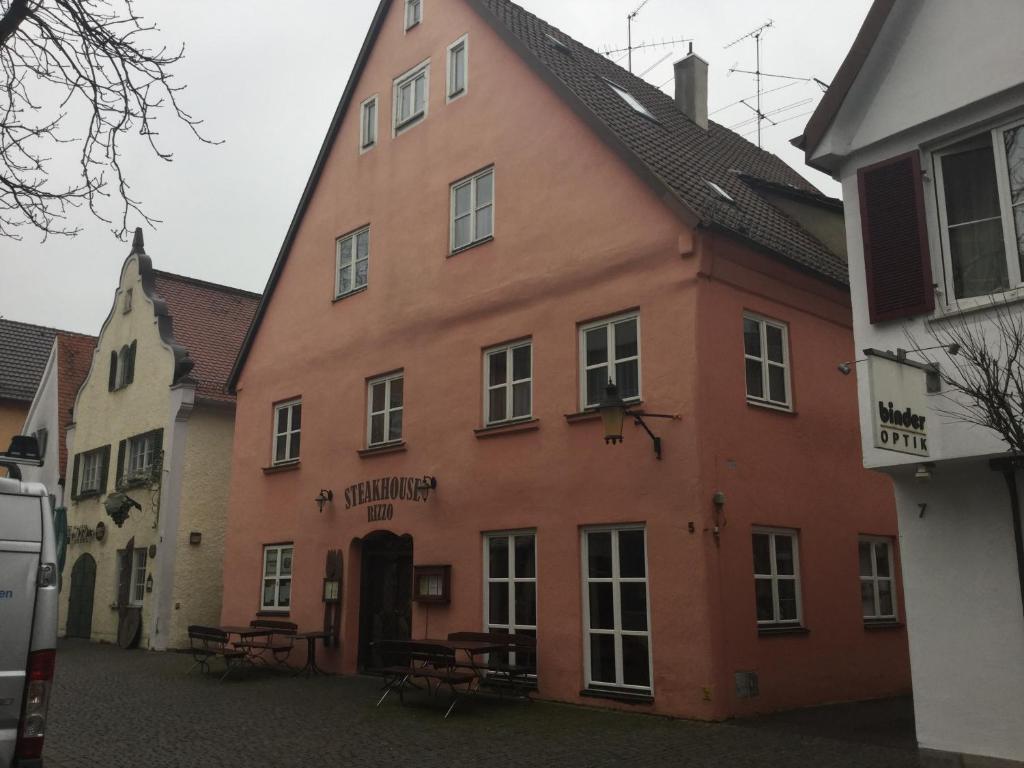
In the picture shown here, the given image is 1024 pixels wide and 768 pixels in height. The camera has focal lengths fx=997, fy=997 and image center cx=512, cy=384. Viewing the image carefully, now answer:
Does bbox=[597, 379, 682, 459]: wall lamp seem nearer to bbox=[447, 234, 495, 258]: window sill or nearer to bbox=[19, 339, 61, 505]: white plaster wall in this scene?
bbox=[447, 234, 495, 258]: window sill

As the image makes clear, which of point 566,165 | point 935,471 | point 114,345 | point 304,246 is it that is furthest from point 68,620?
point 935,471

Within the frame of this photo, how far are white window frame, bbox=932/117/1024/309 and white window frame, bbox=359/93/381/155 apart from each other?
12.0 m

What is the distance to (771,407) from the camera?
1318 cm

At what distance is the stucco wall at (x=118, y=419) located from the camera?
23.4 meters

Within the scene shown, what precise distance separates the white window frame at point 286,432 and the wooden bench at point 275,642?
3.03 m

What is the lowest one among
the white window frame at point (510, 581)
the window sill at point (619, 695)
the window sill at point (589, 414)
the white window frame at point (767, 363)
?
the window sill at point (619, 695)

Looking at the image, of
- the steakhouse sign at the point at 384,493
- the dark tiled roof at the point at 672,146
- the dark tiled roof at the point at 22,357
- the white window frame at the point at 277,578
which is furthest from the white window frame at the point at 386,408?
the dark tiled roof at the point at 22,357

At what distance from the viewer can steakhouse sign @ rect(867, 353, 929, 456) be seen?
7.79 metres

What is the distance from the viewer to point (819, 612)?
13109 millimetres

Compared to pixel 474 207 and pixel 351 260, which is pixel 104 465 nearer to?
pixel 351 260

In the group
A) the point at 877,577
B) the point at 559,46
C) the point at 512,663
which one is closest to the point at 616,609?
the point at 512,663

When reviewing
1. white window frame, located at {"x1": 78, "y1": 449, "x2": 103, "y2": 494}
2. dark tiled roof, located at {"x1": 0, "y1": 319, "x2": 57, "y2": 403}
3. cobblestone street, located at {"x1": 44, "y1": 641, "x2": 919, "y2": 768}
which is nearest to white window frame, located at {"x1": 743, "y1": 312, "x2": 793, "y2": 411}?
cobblestone street, located at {"x1": 44, "y1": 641, "x2": 919, "y2": 768}

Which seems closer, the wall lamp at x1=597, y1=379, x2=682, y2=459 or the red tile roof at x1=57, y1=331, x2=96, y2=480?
the wall lamp at x1=597, y1=379, x2=682, y2=459

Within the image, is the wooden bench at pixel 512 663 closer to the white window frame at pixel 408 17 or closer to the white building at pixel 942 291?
the white building at pixel 942 291
